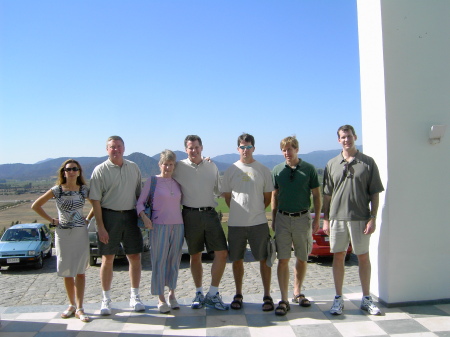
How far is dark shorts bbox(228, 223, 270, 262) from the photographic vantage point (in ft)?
14.6

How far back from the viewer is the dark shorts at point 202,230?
14.8ft

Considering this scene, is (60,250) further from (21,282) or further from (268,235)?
(21,282)

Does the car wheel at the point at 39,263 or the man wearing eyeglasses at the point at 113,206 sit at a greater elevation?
the man wearing eyeglasses at the point at 113,206

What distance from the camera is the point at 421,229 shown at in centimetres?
441

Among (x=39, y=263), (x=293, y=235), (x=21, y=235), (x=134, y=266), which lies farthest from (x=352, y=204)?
(x=21, y=235)

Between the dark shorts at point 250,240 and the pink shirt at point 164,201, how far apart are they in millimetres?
660

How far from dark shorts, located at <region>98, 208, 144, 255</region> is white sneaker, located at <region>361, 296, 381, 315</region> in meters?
2.64

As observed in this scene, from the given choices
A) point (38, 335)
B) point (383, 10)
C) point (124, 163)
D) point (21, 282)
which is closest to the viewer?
point (38, 335)

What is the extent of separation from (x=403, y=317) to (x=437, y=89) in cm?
251

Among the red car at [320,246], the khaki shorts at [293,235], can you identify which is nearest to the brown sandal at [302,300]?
the khaki shorts at [293,235]

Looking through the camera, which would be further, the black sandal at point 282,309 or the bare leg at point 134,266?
the bare leg at point 134,266

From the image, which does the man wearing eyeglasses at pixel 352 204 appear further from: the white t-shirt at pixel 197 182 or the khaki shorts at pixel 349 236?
the white t-shirt at pixel 197 182

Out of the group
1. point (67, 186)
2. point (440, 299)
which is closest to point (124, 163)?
point (67, 186)

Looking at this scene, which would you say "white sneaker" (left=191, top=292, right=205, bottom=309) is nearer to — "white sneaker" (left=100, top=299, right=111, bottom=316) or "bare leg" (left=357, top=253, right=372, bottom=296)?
"white sneaker" (left=100, top=299, right=111, bottom=316)
